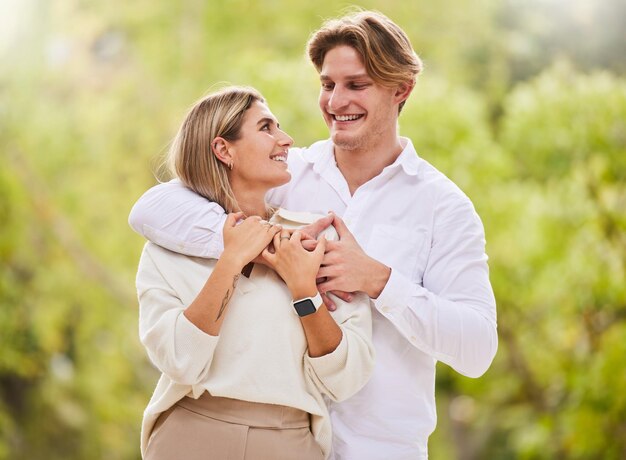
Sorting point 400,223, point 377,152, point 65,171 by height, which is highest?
point 377,152

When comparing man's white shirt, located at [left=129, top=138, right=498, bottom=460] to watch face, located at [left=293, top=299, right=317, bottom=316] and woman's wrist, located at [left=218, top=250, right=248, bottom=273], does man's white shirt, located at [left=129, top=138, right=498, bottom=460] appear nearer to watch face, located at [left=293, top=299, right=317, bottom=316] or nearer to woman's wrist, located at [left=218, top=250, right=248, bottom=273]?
woman's wrist, located at [left=218, top=250, right=248, bottom=273]

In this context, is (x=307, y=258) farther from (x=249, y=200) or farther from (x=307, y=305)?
(x=249, y=200)

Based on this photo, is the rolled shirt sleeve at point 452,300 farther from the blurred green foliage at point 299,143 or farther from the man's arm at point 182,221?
the blurred green foliage at point 299,143

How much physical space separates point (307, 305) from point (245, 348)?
0.18 m

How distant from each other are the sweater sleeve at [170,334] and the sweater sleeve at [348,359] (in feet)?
0.79

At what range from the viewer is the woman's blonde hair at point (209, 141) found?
7.41 ft

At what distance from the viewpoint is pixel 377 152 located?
8.36 ft

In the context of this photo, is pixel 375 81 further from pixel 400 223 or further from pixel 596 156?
pixel 596 156

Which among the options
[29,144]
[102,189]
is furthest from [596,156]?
[29,144]

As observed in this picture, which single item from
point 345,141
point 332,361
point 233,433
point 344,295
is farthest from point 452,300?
point 233,433

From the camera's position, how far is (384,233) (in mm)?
2422

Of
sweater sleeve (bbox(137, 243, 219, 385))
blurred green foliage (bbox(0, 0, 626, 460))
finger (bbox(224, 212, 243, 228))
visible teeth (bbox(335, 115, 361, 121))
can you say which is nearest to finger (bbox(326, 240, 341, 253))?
finger (bbox(224, 212, 243, 228))

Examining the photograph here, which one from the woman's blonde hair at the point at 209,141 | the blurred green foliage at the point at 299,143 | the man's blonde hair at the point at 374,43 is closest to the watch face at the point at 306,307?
the woman's blonde hair at the point at 209,141

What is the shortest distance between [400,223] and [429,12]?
789 centimetres
